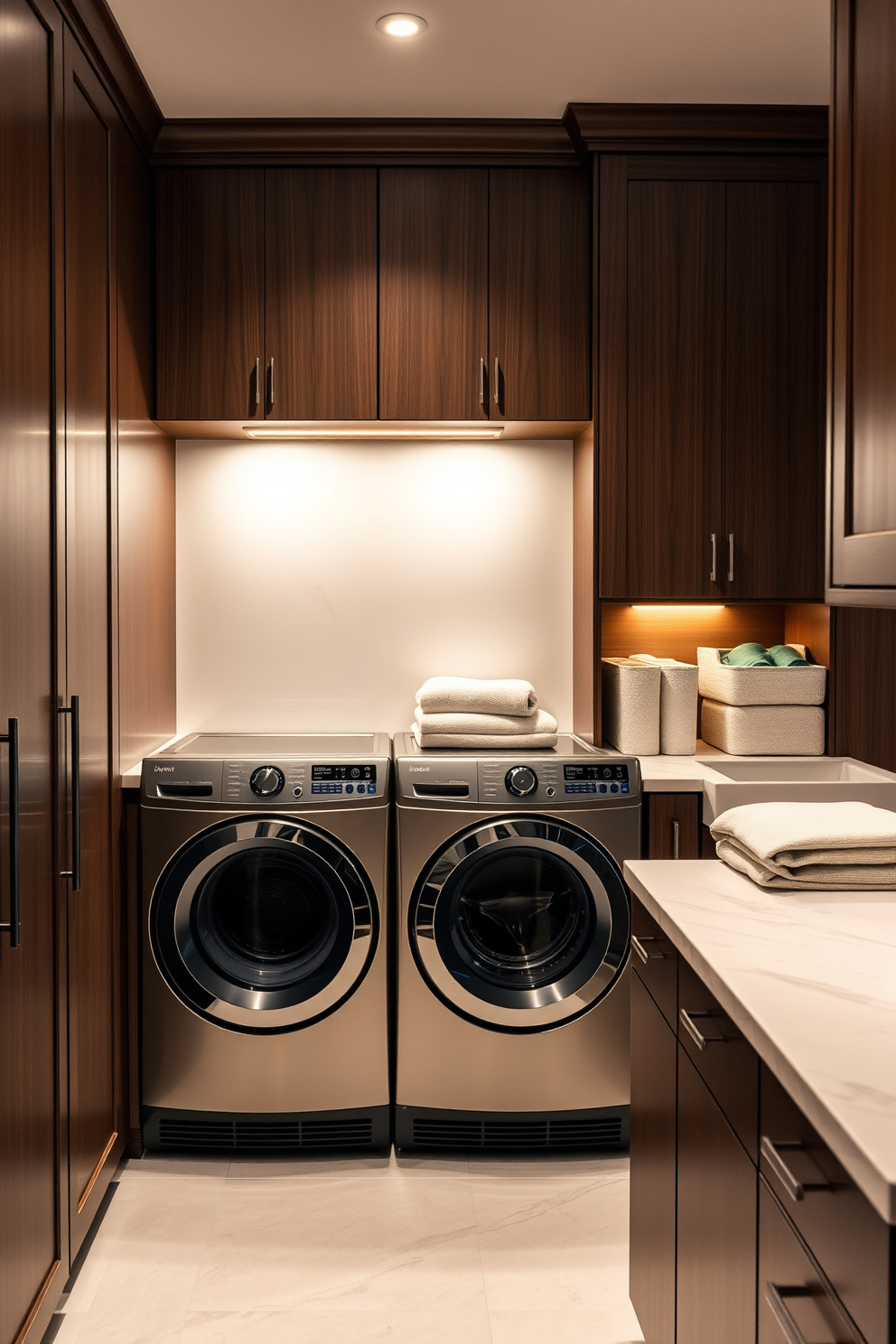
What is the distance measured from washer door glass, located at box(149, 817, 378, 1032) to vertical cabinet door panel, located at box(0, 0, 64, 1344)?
681 mm

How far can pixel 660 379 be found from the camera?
118 inches

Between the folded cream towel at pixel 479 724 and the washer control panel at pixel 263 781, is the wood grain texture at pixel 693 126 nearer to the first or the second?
the folded cream towel at pixel 479 724

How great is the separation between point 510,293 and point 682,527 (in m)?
0.82

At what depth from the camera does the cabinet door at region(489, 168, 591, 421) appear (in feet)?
9.94

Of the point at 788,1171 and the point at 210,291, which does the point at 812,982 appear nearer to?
the point at 788,1171

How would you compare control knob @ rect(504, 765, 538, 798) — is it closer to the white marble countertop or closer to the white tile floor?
the white marble countertop

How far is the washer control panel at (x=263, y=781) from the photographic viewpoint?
2.70m

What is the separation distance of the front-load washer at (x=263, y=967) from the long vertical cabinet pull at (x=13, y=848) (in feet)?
3.14

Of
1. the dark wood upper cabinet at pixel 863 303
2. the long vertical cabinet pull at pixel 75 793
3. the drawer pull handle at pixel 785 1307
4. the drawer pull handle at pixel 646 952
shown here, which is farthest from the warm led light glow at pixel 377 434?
the drawer pull handle at pixel 785 1307

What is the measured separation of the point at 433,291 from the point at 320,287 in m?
0.32

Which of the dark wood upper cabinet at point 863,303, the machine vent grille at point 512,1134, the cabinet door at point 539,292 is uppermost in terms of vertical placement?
the cabinet door at point 539,292

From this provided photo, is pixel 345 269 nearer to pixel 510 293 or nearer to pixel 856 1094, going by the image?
pixel 510 293

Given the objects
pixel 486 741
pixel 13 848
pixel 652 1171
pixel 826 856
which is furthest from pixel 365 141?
pixel 652 1171

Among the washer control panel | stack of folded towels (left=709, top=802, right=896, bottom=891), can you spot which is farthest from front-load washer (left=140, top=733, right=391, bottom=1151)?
stack of folded towels (left=709, top=802, right=896, bottom=891)
